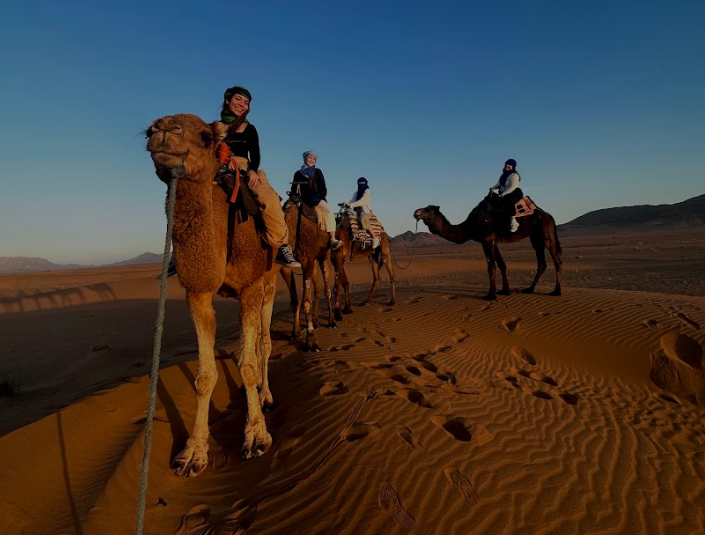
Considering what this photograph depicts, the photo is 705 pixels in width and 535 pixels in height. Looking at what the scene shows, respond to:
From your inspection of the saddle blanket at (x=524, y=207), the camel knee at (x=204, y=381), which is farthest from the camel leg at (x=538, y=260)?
the camel knee at (x=204, y=381)

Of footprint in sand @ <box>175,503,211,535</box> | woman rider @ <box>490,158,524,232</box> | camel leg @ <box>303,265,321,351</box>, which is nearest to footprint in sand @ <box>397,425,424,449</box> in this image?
footprint in sand @ <box>175,503,211,535</box>

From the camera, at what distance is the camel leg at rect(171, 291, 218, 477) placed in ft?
10.2

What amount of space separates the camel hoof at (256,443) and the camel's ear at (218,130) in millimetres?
2817

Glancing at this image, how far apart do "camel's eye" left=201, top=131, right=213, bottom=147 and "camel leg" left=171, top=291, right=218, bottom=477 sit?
1.29m

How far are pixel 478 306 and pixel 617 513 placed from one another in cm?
728

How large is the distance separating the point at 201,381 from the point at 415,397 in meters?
2.52

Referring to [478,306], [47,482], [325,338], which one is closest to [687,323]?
[478,306]

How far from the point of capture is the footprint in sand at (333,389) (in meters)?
4.25

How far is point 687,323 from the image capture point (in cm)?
713

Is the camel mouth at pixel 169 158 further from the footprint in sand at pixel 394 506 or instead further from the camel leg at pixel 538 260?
the camel leg at pixel 538 260

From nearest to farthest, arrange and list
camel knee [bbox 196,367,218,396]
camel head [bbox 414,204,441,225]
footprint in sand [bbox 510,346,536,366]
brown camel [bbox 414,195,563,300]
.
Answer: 1. camel knee [bbox 196,367,218,396]
2. footprint in sand [bbox 510,346,536,366]
3. brown camel [bbox 414,195,563,300]
4. camel head [bbox 414,204,441,225]

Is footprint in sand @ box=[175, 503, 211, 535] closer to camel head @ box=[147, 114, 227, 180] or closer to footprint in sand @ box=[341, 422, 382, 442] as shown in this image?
footprint in sand @ box=[341, 422, 382, 442]

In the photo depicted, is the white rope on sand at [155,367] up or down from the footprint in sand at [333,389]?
up

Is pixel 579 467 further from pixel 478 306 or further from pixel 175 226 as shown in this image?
pixel 478 306
